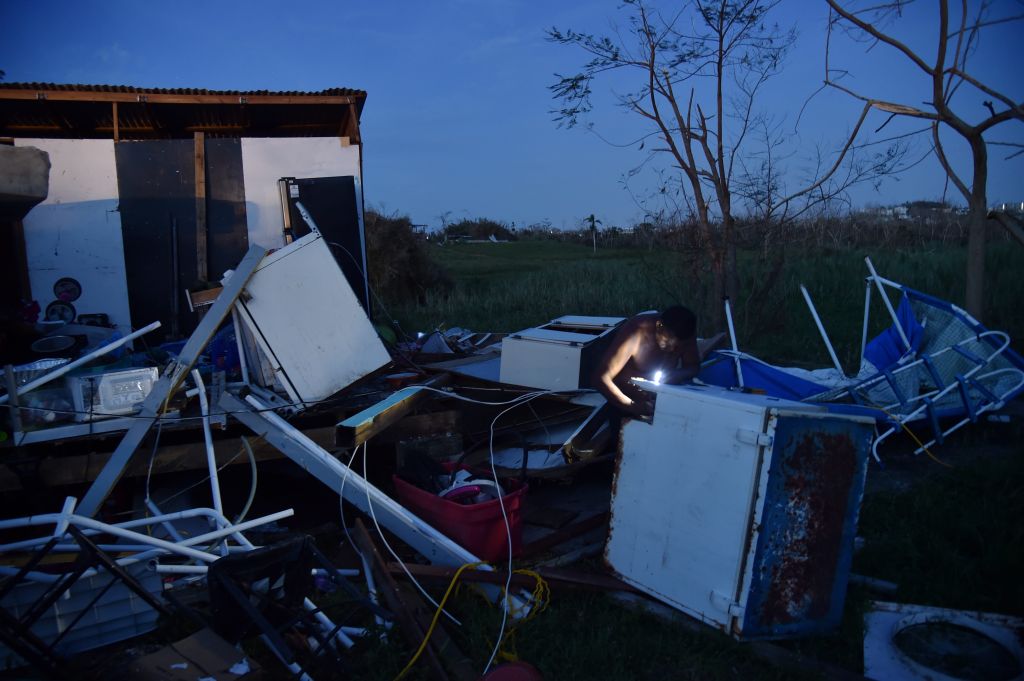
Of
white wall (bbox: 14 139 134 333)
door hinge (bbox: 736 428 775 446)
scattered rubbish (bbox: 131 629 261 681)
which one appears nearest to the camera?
scattered rubbish (bbox: 131 629 261 681)

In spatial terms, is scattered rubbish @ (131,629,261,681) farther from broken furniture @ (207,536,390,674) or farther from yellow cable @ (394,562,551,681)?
yellow cable @ (394,562,551,681)

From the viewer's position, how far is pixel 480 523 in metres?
4.06

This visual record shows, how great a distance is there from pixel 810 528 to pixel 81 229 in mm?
9181

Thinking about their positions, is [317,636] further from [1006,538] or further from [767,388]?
[767,388]

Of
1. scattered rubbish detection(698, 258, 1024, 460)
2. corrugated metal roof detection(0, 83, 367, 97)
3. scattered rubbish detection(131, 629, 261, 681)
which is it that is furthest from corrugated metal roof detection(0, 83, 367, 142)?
scattered rubbish detection(131, 629, 261, 681)

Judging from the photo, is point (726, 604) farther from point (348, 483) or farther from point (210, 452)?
point (210, 452)

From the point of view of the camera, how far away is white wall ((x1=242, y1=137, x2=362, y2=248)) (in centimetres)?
907

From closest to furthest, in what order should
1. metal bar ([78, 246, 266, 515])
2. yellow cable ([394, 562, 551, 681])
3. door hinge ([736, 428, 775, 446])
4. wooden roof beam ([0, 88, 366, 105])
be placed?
door hinge ([736, 428, 775, 446]) → yellow cable ([394, 562, 551, 681]) → metal bar ([78, 246, 266, 515]) → wooden roof beam ([0, 88, 366, 105])

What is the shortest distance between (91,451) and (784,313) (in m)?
8.84

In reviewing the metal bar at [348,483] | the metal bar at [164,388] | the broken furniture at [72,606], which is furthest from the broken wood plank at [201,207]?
the broken furniture at [72,606]

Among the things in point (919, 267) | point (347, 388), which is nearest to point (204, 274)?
point (347, 388)

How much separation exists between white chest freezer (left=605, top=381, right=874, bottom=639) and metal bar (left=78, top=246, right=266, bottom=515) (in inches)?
126

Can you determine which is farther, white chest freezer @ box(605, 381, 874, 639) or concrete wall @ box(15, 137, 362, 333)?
concrete wall @ box(15, 137, 362, 333)

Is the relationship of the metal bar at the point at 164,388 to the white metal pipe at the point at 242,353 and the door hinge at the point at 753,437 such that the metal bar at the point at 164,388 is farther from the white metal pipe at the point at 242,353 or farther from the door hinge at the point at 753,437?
the door hinge at the point at 753,437
